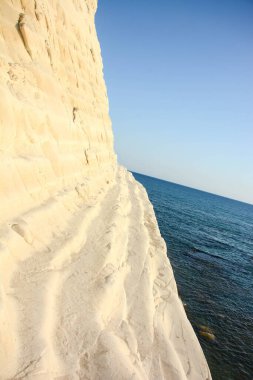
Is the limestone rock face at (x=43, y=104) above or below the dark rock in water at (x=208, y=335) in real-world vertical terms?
above

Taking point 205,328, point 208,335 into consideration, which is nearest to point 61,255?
point 208,335

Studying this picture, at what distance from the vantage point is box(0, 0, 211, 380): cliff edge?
4117mm

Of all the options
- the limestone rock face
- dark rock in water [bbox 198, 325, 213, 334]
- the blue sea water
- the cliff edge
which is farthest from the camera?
dark rock in water [bbox 198, 325, 213, 334]

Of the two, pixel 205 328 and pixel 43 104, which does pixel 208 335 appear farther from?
pixel 43 104

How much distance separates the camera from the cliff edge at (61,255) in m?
4.12

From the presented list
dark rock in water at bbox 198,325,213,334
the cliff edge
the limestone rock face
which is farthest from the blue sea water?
the limestone rock face

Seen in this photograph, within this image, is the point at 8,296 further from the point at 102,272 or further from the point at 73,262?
the point at 102,272

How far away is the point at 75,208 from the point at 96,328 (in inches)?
194

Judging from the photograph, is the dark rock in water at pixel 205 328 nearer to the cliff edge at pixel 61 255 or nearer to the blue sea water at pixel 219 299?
the blue sea water at pixel 219 299

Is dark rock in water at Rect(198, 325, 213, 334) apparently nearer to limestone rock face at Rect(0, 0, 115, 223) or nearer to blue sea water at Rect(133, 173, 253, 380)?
blue sea water at Rect(133, 173, 253, 380)

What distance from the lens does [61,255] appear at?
6.10 meters

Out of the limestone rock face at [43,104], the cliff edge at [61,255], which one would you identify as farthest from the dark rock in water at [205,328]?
the limestone rock face at [43,104]

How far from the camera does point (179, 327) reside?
22.4 ft

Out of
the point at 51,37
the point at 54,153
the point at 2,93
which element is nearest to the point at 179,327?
the point at 54,153
